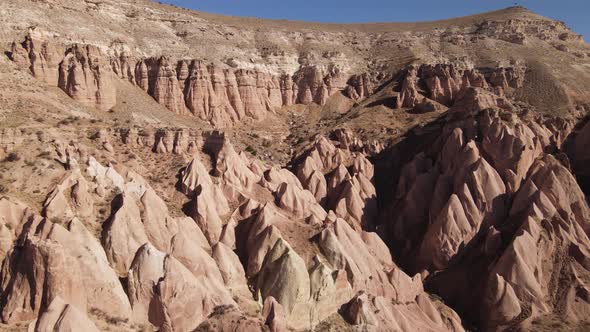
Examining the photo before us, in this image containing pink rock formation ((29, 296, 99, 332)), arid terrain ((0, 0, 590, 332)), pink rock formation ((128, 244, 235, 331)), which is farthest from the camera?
arid terrain ((0, 0, 590, 332))

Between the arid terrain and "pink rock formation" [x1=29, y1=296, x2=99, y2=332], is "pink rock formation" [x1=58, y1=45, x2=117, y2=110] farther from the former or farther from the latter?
"pink rock formation" [x1=29, y1=296, x2=99, y2=332]

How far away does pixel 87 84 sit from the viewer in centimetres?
4522

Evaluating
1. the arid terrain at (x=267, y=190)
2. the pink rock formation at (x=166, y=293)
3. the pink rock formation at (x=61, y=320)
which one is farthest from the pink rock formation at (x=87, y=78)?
the pink rock formation at (x=61, y=320)

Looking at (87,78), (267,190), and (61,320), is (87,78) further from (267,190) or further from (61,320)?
(61,320)

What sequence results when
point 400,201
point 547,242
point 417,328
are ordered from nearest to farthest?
point 417,328, point 547,242, point 400,201

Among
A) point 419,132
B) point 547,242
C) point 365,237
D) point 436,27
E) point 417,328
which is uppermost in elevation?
point 436,27

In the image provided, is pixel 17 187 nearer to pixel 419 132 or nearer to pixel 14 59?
pixel 14 59

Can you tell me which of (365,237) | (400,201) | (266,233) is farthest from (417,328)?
(400,201)

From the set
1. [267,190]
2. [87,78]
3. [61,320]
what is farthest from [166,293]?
[87,78]

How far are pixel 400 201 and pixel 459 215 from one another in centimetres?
726

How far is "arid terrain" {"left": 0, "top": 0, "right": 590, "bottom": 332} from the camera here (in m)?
21.7

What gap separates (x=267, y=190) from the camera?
3681 centimetres

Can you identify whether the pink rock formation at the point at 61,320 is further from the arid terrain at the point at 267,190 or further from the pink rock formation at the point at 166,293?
the pink rock formation at the point at 166,293

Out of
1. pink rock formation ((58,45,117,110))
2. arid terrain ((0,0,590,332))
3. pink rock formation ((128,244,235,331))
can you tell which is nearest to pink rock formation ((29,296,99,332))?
arid terrain ((0,0,590,332))
